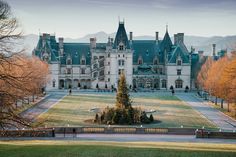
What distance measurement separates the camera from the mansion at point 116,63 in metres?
89.6

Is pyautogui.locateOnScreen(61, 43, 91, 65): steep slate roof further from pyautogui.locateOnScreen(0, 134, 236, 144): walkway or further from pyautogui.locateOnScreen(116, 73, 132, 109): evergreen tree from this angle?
pyautogui.locateOnScreen(0, 134, 236, 144): walkway

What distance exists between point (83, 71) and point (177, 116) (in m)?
47.7

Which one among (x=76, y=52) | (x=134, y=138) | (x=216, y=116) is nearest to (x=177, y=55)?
(x=76, y=52)

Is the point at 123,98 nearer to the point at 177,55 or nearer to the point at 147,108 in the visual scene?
the point at 147,108

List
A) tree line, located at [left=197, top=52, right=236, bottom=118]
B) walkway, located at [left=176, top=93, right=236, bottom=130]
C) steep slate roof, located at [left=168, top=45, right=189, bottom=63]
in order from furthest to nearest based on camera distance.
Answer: steep slate roof, located at [left=168, top=45, right=189, bottom=63], tree line, located at [left=197, top=52, right=236, bottom=118], walkway, located at [left=176, top=93, right=236, bottom=130]

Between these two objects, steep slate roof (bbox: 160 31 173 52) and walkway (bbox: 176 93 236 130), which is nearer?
walkway (bbox: 176 93 236 130)

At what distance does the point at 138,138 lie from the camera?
34031 mm

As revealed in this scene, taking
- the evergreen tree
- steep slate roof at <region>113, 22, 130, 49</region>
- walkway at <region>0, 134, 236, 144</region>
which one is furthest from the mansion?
walkway at <region>0, 134, 236, 144</region>

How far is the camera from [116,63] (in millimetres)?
89750

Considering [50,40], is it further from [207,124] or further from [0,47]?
[0,47]

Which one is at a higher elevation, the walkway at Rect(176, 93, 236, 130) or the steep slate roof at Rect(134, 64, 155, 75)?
the steep slate roof at Rect(134, 64, 155, 75)

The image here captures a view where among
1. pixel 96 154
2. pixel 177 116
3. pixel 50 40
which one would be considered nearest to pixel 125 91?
pixel 177 116

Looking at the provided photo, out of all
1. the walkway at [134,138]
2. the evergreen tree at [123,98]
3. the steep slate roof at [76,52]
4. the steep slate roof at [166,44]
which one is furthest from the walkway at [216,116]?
the steep slate roof at [76,52]

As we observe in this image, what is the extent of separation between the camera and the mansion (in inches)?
3526
